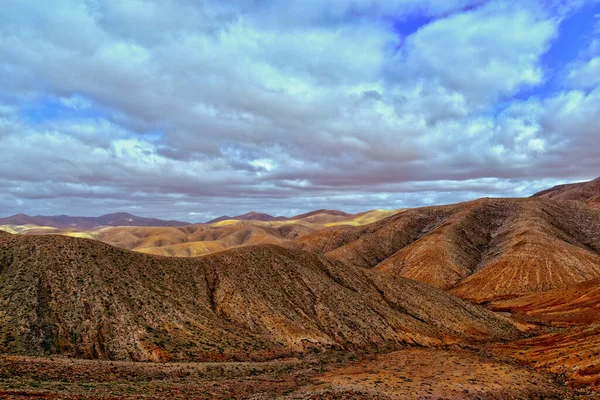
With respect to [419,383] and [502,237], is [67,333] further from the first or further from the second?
[502,237]

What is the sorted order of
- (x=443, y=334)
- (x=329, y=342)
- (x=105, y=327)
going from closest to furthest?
(x=105, y=327)
(x=329, y=342)
(x=443, y=334)

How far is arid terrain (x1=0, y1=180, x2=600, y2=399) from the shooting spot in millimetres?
27188

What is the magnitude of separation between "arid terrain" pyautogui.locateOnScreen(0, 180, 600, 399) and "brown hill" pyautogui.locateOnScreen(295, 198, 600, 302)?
48.0 feet

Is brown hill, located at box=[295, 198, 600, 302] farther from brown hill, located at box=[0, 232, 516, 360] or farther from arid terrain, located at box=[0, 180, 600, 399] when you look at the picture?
arid terrain, located at box=[0, 180, 600, 399]

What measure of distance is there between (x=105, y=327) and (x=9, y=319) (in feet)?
24.5

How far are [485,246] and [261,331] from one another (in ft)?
324

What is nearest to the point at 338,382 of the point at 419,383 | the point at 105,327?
the point at 419,383

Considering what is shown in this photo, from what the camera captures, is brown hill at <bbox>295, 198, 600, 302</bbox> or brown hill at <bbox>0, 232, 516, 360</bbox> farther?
brown hill at <bbox>295, 198, 600, 302</bbox>

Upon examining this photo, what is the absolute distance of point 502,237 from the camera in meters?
120

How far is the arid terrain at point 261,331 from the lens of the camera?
2719 cm

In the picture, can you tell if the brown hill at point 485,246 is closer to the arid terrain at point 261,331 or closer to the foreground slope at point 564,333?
the foreground slope at point 564,333

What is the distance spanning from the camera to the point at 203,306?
45.2m

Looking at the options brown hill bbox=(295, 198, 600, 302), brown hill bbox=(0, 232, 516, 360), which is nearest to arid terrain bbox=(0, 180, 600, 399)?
brown hill bbox=(0, 232, 516, 360)

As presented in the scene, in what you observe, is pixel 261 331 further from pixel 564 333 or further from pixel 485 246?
pixel 485 246
